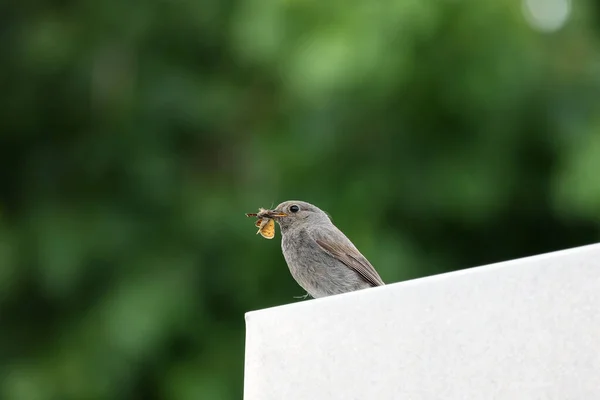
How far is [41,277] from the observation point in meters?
8.07

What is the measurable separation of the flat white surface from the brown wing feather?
4.79ft

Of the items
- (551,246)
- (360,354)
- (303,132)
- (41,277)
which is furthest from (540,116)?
(360,354)

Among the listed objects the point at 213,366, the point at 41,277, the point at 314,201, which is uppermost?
the point at 314,201

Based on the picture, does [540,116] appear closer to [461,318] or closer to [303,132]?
[303,132]

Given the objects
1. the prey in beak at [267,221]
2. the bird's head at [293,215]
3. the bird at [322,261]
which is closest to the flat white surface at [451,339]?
the bird at [322,261]

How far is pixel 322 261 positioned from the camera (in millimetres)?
4121

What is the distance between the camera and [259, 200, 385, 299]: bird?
13.4 ft

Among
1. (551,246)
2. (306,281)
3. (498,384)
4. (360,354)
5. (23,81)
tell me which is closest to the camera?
(498,384)

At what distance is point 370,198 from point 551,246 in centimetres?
134

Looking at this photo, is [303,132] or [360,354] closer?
[360,354]

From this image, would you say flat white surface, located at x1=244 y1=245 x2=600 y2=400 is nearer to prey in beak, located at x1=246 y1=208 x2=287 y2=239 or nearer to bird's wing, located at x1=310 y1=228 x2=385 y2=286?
bird's wing, located at x1=310 y1=228 x2=385 y2=286

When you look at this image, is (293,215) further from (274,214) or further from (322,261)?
(322,261)

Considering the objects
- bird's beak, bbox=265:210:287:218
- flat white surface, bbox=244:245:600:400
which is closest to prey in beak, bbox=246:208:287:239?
bird's beak, bbox=265:210:287:218

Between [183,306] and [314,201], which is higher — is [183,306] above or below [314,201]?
below
